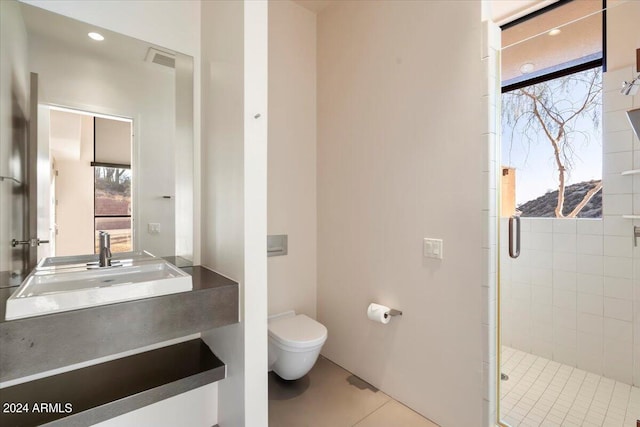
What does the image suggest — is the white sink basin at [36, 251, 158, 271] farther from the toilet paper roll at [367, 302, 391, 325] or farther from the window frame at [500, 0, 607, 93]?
the window frame at [500, 0, 607, 93]

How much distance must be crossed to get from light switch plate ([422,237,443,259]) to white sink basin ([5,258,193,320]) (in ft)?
4.42

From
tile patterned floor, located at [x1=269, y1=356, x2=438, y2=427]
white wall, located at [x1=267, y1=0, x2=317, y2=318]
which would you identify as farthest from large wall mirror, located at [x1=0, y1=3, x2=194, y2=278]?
tile patterned floor, located at [x1=269, y1=356, x2=438, y2=427]

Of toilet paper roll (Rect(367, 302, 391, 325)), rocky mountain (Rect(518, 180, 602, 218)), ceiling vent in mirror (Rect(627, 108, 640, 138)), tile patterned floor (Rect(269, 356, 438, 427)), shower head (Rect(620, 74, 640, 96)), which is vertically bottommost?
tile patterned floor (Rect(269, 356, 438, 427))

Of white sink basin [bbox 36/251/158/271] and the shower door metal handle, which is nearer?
white sink basin [bbox 36/251/158/271]

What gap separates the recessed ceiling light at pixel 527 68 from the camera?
1.77m

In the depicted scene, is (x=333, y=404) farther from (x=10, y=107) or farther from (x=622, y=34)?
(x=622, y=34)

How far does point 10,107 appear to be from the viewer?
4.20 ft

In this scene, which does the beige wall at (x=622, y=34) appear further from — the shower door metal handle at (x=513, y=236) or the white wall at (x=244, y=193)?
the white wall at (x=244, y=193)

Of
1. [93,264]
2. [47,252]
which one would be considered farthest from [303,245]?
[47,252]

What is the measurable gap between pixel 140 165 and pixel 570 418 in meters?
2.82

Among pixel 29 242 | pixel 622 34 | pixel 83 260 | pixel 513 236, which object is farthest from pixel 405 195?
pixel 29 242

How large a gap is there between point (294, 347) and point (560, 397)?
65.4 inches

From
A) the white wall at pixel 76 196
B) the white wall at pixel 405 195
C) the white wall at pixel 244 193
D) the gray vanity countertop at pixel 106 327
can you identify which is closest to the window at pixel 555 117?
the white wall at pixel 405 195

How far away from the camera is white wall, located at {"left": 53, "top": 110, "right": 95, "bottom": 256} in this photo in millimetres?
1420
